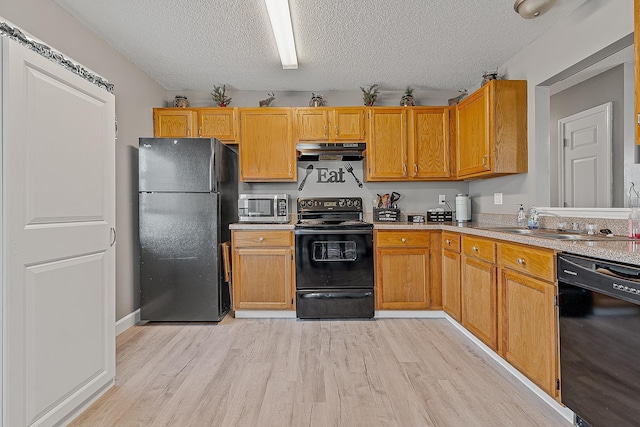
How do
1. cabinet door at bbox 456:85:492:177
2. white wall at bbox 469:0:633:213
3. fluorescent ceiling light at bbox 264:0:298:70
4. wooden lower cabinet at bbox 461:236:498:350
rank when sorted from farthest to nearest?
cabinet door at bbox 456:85:492:177 → wooden lower cabinet at bbox 461:236:498:350 → fluorescent ceiling light at bbox 264:0:298:70 → white wall at bbox 469:0:633:213

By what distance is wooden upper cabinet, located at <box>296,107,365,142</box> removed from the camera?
3580 millimetres

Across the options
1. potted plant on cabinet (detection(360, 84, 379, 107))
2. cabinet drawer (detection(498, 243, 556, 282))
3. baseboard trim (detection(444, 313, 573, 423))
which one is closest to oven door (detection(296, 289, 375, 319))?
baseboard trim (detection(444, 313, 573, 423))

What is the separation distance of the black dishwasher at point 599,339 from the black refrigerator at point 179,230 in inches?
102

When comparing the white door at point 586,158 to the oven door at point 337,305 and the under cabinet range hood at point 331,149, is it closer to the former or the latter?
the under cabinet range hood at point 331,149

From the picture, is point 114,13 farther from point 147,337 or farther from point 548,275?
point 548,275

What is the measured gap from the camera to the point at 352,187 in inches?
154

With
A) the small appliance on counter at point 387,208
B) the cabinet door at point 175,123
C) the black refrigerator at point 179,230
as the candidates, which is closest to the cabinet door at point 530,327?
the small appliance on counter at point 387,208

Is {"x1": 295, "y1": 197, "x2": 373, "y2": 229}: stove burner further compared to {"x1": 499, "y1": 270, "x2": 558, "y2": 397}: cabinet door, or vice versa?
{"x1": 295, "y1": 197, "x2": 373, "y2": 229}: stove burner

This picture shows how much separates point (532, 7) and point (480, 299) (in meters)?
1.97

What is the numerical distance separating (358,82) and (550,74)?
1753 millimetres

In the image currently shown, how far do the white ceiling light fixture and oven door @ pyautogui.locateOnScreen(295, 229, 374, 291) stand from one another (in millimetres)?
1984

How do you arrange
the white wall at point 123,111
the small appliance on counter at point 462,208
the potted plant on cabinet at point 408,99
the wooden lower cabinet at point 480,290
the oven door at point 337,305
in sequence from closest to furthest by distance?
the wooden lower cabinet at point 480,290 → the white wall at point 123,111 → the oven door at point 337,305 → the small appliance on counter at point 462,208 → the potted plant on cabinet at point 408,99

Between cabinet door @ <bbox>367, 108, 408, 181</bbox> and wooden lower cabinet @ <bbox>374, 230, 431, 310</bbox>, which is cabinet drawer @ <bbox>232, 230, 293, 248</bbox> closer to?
wooden lower cabinet @ <bbox>374, 230, 431, 310</bbox>

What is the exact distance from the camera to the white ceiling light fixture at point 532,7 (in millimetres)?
2084
